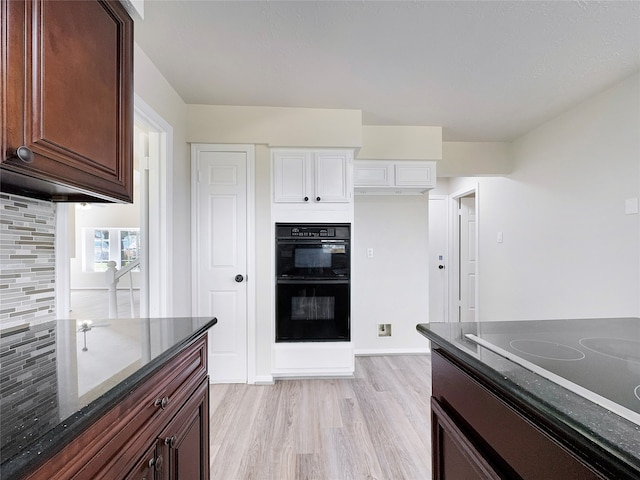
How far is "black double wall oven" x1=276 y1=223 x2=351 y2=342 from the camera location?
2678 millimetres

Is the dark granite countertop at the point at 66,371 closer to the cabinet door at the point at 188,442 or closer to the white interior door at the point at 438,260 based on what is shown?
the cabinet door at the point at 188,442

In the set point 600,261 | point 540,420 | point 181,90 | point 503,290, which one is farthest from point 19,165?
point 503,290

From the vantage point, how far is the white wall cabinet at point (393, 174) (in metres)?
3.06

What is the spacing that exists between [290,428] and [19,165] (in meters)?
2.01

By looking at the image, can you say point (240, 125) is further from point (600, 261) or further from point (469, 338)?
point (600, 261)

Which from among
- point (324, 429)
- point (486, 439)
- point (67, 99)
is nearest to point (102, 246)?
point (324, 429)

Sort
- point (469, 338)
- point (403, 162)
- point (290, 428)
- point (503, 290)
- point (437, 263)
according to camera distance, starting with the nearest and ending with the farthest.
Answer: point (469, 338) < point (290, 428) < point (403, 162) < point (503, 290) < point (437, 263)

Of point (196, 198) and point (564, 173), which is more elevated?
point (564, 173)

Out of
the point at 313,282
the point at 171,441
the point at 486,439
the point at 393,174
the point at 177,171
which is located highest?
the point at 393,174

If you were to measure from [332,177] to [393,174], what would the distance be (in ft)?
2.39

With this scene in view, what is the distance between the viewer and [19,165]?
0.78 metres

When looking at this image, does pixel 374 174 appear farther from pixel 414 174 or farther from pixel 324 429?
pixel 324 429

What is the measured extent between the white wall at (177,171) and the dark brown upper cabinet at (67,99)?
83cm

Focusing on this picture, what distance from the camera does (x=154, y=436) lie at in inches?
33.8
